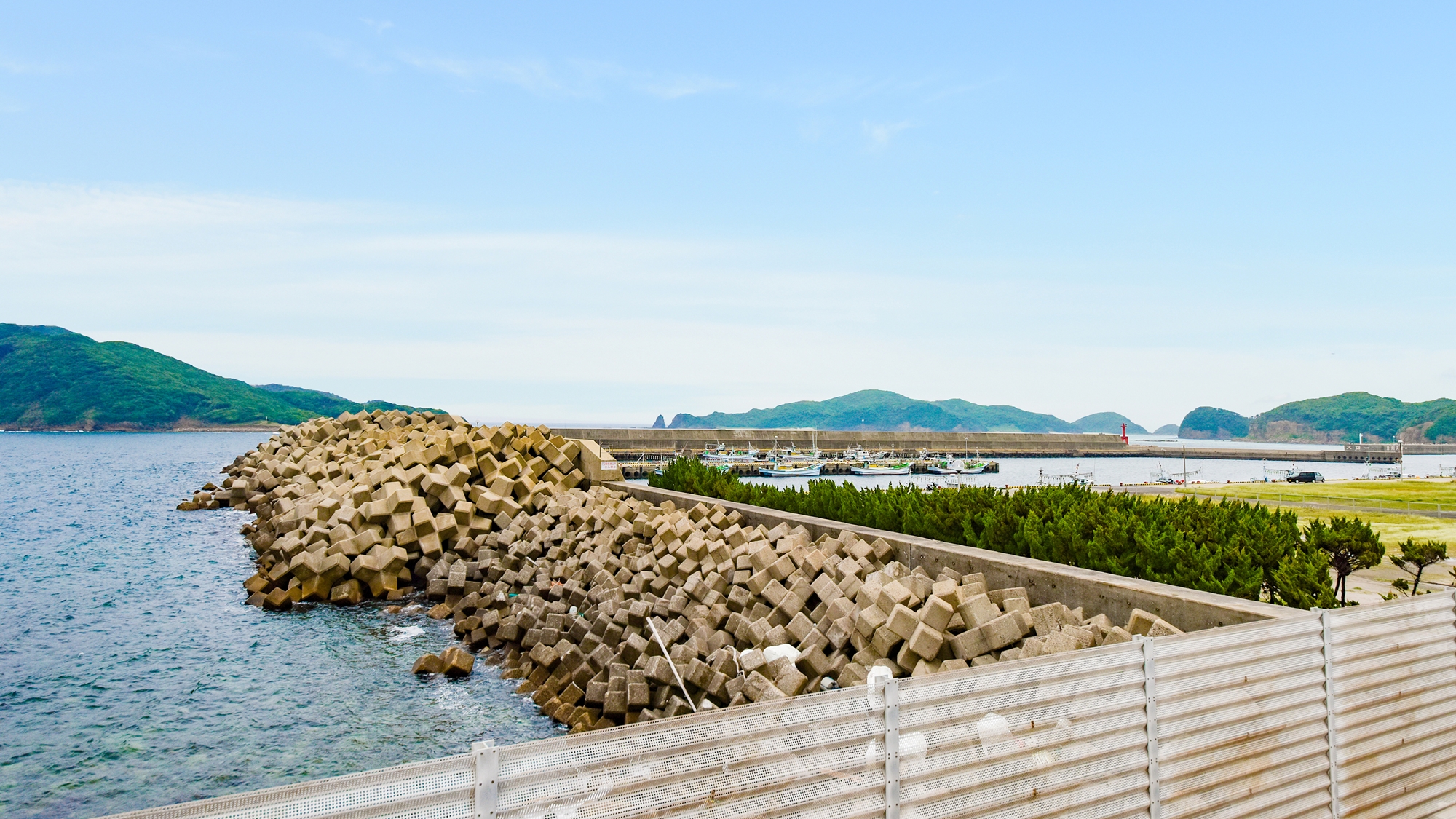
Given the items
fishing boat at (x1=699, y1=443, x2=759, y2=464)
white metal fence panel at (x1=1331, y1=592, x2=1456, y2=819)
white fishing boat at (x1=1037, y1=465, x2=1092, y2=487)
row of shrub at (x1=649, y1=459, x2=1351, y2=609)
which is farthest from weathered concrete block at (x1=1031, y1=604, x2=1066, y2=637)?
fishing boat at (x1=699, y1=443, x2=759, y2=464)

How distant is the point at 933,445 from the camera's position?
88250mm

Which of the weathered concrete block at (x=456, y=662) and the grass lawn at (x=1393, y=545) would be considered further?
the weathered concrete block at (x=456, y=662)

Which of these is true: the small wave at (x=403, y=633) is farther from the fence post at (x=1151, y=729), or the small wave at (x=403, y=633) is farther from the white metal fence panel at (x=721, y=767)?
the fence post at (x=1151, y=729)

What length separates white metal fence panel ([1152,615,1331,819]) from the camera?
342 cm

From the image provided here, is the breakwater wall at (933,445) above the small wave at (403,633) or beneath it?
above

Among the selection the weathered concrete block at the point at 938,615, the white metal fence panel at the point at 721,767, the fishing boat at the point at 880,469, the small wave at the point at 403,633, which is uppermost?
the white metal fence panel at the point at 721,767

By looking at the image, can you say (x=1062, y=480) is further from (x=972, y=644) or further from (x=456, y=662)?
(x=972, y=644)

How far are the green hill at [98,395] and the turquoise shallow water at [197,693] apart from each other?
149 meters

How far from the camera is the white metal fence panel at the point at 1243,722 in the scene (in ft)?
11.2

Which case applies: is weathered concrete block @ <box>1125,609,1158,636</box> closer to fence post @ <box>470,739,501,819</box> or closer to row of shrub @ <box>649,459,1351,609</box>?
row of shrub @ <box>649,459,1351,609</box>

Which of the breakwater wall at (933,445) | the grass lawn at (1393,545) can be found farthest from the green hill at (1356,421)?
the grass lawn at (1393,545)

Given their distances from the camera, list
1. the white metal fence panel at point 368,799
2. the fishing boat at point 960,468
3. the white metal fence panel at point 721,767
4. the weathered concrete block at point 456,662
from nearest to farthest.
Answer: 1. the white metal fence panel at point 368,799
2. the white metal fence panel at point 721,767
3. the weathered concrete block at point 456,662
4. the fishing boat at point 960,468

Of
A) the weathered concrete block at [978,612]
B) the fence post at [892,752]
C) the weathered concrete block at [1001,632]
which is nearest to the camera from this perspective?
the fence post at [892,752]

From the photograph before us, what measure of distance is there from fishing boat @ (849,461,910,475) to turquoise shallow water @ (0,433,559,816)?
176 ft
